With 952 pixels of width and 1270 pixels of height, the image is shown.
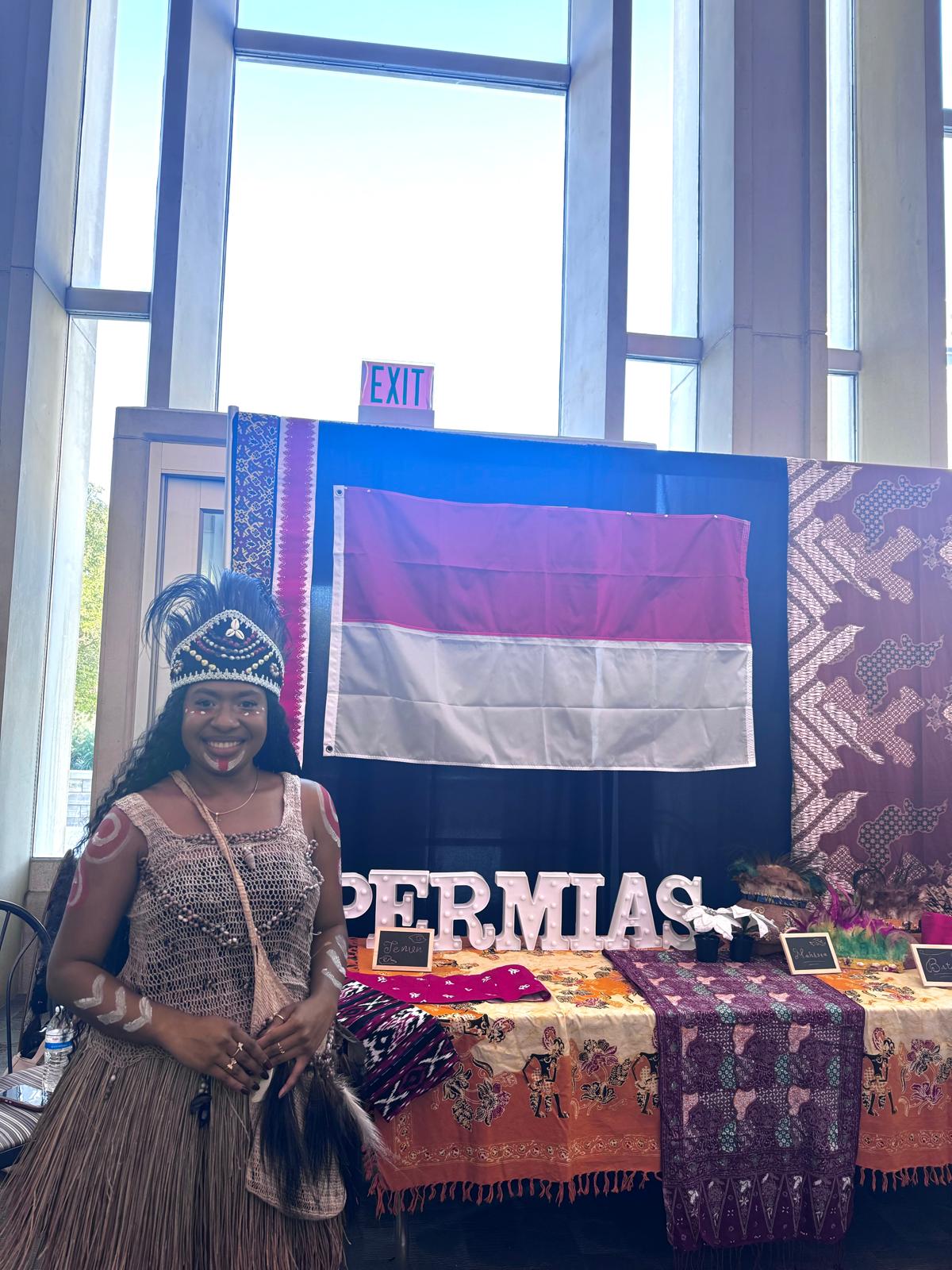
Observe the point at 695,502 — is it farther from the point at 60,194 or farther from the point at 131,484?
the point at 60,194

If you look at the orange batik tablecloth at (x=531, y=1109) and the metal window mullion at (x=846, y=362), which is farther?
the metal window mullion at (x=846, y=362)

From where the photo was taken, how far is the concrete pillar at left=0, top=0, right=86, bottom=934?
378 cm

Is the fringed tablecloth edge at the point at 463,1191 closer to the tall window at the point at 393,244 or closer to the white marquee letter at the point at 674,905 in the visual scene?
the white marquee letter at the point at 674,905

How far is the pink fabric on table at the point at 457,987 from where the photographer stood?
96.0 inches

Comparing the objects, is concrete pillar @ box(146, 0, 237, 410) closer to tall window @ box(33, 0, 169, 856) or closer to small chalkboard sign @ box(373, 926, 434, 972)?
tall window @ box(33, 0, 169, 856)

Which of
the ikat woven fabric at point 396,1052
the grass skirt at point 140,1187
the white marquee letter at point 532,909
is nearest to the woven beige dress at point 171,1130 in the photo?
the grass skirt at point 140,1187

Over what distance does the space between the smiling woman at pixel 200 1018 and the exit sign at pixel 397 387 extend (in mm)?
2072

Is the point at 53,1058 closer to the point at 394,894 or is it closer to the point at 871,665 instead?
the point at 394,894

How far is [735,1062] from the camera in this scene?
237 cm

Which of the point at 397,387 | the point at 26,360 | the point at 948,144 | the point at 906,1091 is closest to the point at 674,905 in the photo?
the point at 906,1091

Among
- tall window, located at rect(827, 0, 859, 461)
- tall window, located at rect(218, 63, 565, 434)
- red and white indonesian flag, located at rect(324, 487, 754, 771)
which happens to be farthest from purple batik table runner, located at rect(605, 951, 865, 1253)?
tall window, located at rect(827, 0, 859, 461)

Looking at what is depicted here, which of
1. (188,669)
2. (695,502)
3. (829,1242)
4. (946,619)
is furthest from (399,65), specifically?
(829,1242)

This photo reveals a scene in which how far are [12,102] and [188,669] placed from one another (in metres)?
3.72

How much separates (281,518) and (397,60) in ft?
10.0
